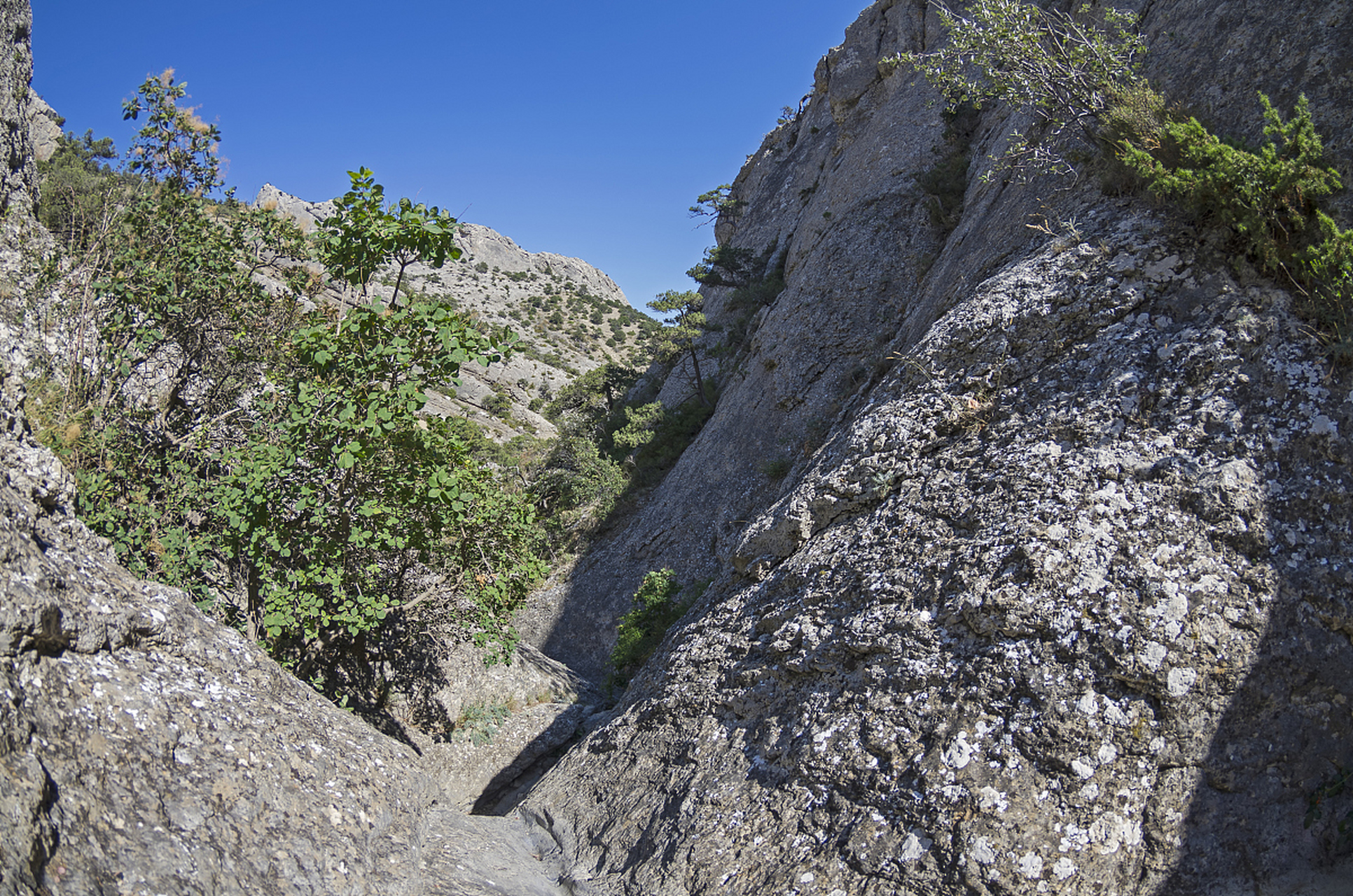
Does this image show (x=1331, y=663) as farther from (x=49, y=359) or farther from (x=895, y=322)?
(x=895, y=322)

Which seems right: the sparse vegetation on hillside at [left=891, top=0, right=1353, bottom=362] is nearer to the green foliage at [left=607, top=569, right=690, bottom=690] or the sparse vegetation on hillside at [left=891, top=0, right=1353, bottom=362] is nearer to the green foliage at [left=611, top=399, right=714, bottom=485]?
the green foliage at [left=607, top=569, right=690, bottom=690]

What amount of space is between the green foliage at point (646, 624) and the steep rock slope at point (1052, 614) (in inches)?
179

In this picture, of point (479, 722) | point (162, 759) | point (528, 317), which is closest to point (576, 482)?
point (479, 722)

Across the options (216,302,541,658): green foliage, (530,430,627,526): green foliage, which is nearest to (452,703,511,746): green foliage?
(216,302,541,658): green foliage

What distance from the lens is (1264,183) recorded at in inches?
200

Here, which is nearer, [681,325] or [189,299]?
[189,299]

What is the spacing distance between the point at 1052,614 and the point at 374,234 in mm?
6004

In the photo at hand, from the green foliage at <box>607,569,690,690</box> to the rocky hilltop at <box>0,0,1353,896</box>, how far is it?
479 centimetres

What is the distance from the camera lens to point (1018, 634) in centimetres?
443

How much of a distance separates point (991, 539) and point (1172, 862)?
2.04 meters

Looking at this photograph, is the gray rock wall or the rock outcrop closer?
the rock outcrop

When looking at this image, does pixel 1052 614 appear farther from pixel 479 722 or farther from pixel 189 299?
pixel 189 299

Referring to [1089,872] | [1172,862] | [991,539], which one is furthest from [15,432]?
[1172,862]

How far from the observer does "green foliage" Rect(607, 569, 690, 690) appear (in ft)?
40.5
